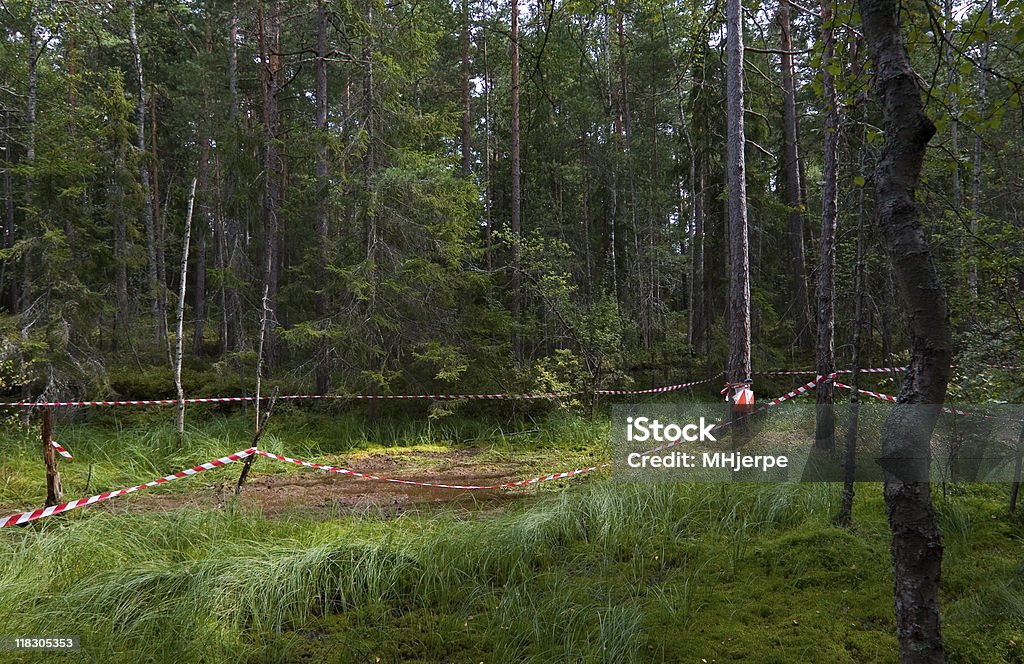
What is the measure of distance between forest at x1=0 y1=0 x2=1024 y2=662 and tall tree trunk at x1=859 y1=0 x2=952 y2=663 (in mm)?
11

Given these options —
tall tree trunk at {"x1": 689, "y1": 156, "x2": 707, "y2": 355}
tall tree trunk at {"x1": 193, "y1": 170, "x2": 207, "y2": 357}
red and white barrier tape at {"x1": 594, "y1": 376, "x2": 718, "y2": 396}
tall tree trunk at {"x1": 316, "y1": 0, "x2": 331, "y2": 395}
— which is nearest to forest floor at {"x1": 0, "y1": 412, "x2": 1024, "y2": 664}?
tall tree trunk at {"x1": 316, "y1": 0, "x2": 331, "y2": 395}

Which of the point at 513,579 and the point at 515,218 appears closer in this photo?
the point at 513,579

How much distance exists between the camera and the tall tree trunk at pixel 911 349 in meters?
2.01

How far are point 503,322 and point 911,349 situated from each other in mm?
9652

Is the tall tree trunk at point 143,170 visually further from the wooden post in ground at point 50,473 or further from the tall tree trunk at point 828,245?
the tall tree trunk at point 828,245

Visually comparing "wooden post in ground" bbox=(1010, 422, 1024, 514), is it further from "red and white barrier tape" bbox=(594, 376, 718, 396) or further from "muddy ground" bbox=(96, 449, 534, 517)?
"red and white barrier tape" bbox=(594, 376, 718, 396)

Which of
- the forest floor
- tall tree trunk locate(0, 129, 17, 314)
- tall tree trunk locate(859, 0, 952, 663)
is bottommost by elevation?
the forest floor

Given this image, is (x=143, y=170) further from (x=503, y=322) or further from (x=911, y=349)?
(x=911, y=349)

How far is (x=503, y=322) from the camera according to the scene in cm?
1158

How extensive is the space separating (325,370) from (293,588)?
7.63m

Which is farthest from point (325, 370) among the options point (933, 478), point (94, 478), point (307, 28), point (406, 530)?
point (307, 28)

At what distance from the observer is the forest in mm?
3107
